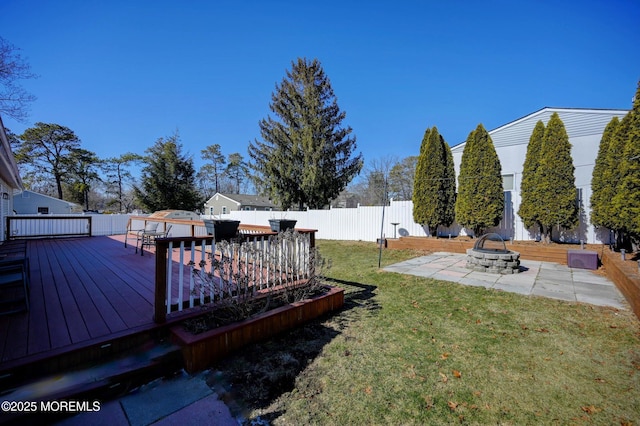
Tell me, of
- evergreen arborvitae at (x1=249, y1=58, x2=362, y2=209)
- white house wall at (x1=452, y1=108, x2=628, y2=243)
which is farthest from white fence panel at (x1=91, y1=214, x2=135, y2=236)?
white house wall at (x1=452, y1=108, x2=628, y2=243)

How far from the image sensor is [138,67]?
8.67m

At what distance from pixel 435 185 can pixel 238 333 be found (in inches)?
350

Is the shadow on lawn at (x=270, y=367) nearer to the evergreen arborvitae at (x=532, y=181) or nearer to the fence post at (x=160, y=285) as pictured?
the fence post at (x=160, y=285)

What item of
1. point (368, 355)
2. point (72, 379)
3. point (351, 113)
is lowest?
point (368, 355)

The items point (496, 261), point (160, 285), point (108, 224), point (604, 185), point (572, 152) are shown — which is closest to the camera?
point (160, 285)

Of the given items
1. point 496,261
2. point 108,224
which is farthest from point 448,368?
point 108,224

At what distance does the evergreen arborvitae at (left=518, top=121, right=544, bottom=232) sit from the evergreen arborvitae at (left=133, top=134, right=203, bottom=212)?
67.0 ft

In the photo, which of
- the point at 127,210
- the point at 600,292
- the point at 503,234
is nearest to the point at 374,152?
the point at 503,234

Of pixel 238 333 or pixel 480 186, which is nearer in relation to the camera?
pixel 238 333

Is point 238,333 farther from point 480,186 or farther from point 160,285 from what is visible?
point 480,186

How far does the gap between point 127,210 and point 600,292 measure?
40326 millimetres

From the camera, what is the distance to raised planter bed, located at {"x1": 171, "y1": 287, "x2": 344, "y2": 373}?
7.35 feet

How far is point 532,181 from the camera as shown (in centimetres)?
799

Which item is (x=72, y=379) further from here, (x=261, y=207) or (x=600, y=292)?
(x=261, y=207)
